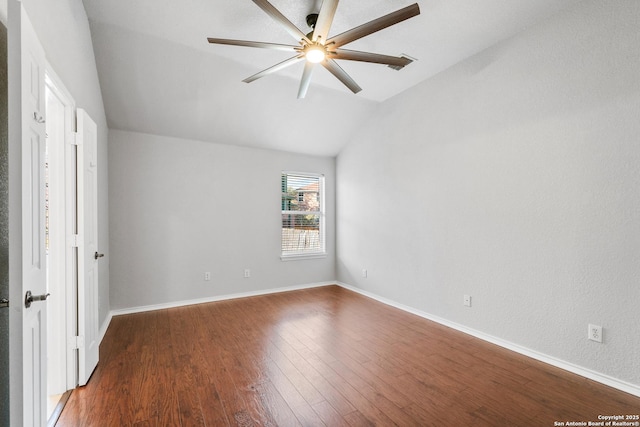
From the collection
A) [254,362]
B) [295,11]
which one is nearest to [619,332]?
[254,362]

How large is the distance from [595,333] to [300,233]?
12.9ft

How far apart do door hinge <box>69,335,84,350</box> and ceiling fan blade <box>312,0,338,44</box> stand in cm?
280

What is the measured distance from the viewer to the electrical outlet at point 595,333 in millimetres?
2221

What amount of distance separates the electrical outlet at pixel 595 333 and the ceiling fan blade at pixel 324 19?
9.82 ft

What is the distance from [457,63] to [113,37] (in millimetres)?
3534

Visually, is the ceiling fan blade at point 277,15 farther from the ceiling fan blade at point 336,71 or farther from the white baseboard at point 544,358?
the white baseboard at point 544,358

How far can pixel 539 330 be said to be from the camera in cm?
256

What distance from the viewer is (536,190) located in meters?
2.60

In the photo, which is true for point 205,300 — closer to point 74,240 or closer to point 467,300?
point 74,240

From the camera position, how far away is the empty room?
5.98ft

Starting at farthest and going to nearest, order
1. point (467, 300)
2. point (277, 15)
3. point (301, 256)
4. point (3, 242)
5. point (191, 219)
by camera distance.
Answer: point (301, 256) → point (191, 219) → point (467, 300) → point (277, 15) → point (3, 242)

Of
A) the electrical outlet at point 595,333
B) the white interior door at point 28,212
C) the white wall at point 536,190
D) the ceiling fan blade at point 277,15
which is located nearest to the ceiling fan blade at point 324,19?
the ceiling fan blade at point 277,15

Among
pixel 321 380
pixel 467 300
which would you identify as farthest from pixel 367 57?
pixel 467 300

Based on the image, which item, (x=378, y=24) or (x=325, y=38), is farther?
(x=325, y=38)
